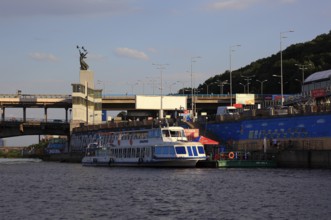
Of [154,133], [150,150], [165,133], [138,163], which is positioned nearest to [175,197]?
[165,133]

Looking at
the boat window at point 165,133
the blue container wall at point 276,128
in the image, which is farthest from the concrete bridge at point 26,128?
the boat window at point 165,133

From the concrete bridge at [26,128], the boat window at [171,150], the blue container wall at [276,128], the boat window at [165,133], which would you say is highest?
the concrete bridge at [26,128]

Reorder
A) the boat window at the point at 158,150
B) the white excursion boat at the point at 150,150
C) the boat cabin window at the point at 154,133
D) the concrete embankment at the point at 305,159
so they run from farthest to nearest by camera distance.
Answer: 1. the boat cabin window at the point at 154,133
2. the boat window at the point at 158,150
3. the white excursion boat at the point at 150,150
4. the concrete embankment at the point at 305,159

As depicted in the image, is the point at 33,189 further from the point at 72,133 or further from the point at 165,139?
the point at 72,133

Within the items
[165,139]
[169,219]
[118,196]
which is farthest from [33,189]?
[165,139]

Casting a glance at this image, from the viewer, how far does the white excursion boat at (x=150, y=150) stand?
337ft

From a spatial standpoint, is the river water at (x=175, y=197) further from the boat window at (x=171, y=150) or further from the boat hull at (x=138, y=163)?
the boat hull at (x=138, y=163)

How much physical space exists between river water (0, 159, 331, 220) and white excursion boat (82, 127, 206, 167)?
15763mm

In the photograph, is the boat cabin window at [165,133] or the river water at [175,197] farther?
the boat cabin window at [165,133]

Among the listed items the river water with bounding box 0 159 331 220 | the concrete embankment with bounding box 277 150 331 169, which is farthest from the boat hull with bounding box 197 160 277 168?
the river water with bounding box 0 159 331 220

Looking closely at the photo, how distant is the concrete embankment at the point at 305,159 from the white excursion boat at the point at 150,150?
482 inches

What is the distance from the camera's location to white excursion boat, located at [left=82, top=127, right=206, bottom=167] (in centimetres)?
10262

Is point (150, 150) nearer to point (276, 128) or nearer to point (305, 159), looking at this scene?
point (276, 128)

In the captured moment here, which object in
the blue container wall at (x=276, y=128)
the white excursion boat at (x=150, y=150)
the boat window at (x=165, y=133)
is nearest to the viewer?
the white excursion boat at (x=150, y=150)
